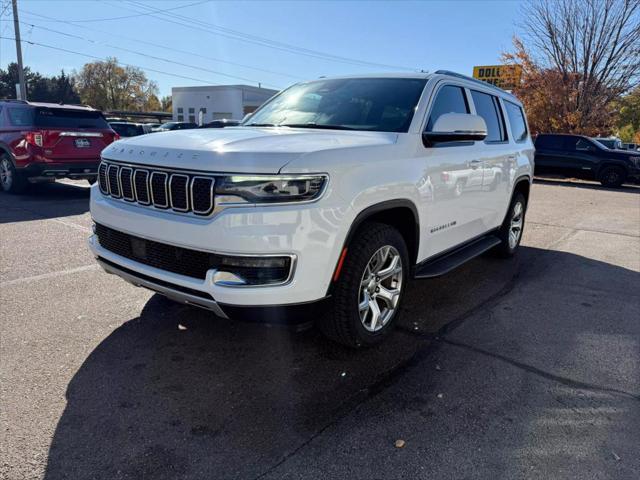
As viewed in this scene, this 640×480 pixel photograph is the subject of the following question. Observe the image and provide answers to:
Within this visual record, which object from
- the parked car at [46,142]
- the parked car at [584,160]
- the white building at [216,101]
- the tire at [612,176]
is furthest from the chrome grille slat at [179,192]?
the white building at [216,101]

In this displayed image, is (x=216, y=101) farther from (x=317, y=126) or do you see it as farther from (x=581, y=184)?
(x=317, y=126)

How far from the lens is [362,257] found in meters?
3.08

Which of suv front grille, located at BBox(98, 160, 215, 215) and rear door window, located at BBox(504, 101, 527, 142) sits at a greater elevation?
rear door window, located at BBox(504, 101, 527, 142)

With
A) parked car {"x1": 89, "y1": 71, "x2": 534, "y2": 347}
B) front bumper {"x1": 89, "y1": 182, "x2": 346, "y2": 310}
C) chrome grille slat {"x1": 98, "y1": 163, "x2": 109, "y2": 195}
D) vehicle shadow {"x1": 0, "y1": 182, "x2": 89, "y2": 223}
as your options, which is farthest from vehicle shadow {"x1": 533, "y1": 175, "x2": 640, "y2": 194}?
chrome grille slat {"x1": 98, "y1": 163, "x2": 109, "y2": 195}

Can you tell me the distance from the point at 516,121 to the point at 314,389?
4.72 meters

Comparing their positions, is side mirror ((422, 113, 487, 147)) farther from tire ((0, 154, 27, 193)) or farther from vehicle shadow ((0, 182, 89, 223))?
tire ((0, 154, 27, 193))

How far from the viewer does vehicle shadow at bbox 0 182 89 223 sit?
7.93 metres

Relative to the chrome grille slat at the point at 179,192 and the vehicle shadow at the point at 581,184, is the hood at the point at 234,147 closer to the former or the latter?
the chrome grille slat at the point at 179,192

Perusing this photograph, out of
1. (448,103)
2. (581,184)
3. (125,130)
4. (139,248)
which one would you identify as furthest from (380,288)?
(125,130)

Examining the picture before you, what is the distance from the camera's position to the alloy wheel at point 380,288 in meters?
3.29

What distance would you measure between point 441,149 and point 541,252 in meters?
3.57

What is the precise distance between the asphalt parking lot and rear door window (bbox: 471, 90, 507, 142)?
5.45 ft

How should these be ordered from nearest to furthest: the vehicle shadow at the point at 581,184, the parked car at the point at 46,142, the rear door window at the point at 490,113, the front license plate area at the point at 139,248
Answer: the front license plate area at the point at 139,248
the rear door window at the point at 490,113
the parked car at the point at 46,142
the vehicle shadow at the point at 581,184

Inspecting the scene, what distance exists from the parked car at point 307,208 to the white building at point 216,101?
52.6 meters
